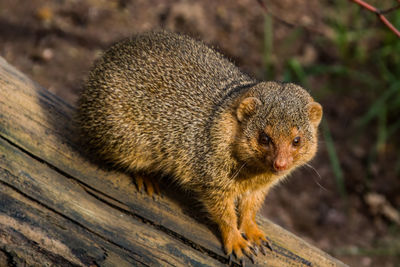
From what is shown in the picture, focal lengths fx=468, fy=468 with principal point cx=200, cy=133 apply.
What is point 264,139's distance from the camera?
3221 mm

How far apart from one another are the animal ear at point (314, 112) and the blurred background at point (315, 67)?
89.4 inches

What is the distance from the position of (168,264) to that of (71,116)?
1585 mm

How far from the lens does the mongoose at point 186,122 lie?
11.4 ft

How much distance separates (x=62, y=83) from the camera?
235 inches

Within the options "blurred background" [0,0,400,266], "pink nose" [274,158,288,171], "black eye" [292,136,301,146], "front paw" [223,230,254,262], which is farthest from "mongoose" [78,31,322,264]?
"blurred background" [0,0,400,266]

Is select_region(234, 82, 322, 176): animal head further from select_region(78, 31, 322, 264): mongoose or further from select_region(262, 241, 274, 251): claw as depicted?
select_region(262, 241, 274, 251): claw

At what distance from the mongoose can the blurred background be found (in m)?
1.99

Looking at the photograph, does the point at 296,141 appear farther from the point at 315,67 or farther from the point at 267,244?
the point at 315,67

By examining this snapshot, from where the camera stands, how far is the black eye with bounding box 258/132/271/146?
3205mm

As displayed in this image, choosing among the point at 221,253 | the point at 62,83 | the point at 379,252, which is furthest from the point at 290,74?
the point at 221,253

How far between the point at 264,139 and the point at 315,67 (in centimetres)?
334

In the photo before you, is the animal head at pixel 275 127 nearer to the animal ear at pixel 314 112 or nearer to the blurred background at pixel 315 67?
the animal ear at pixel 314 112

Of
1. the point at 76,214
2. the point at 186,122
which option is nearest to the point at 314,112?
the point at 186,122

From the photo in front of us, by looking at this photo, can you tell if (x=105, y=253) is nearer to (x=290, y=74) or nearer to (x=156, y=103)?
(x=156, y=103)
